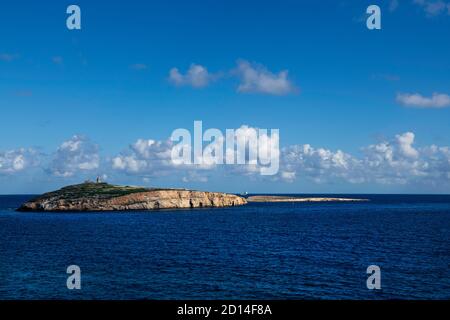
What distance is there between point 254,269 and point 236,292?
13421 mm

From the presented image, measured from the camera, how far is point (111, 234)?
357ft

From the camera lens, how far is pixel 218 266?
215 ft

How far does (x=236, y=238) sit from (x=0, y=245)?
175 feet

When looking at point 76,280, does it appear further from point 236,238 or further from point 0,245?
point 236,238

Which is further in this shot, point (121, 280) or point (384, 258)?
point (384, 258)

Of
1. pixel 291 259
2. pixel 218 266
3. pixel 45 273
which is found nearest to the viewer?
pixel 45 273
